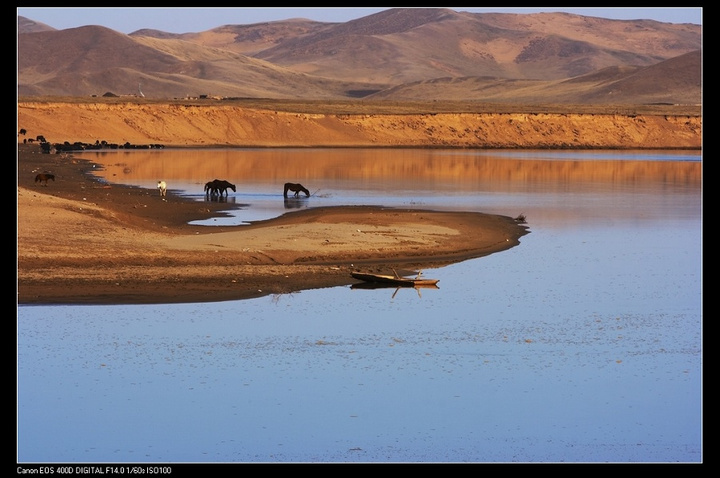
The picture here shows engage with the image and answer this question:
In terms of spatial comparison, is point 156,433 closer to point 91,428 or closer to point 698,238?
point 91,428

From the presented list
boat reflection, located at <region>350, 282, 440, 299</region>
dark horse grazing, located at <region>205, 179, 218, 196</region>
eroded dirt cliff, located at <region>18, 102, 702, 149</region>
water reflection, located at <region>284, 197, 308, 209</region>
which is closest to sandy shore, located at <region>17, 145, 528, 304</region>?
boat reflection, located at <region>350, 282, 440, 299</region>

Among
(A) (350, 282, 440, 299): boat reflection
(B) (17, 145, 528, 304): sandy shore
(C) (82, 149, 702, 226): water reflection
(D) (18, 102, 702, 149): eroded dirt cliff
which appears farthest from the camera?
(D) (18, 102, 702, 149): eroded dirt cliff

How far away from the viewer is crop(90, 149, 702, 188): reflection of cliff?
55938mm

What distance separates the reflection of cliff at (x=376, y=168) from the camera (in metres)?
55.9

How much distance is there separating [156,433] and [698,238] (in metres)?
22.5

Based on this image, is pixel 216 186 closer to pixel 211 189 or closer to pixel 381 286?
pixel 211 189

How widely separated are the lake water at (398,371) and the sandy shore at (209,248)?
102 centimetres

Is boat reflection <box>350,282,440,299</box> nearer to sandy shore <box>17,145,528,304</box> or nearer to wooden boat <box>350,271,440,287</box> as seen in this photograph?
wooden boat <box>350,271,440,287</box>

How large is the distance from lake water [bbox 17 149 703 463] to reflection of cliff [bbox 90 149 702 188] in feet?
95.1

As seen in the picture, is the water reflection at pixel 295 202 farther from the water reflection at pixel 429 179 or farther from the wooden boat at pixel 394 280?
the wooden boat at pixel 394 280

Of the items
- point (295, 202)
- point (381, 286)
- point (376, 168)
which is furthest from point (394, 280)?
point (376, 168)

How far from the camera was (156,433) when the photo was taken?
12.8 metres
